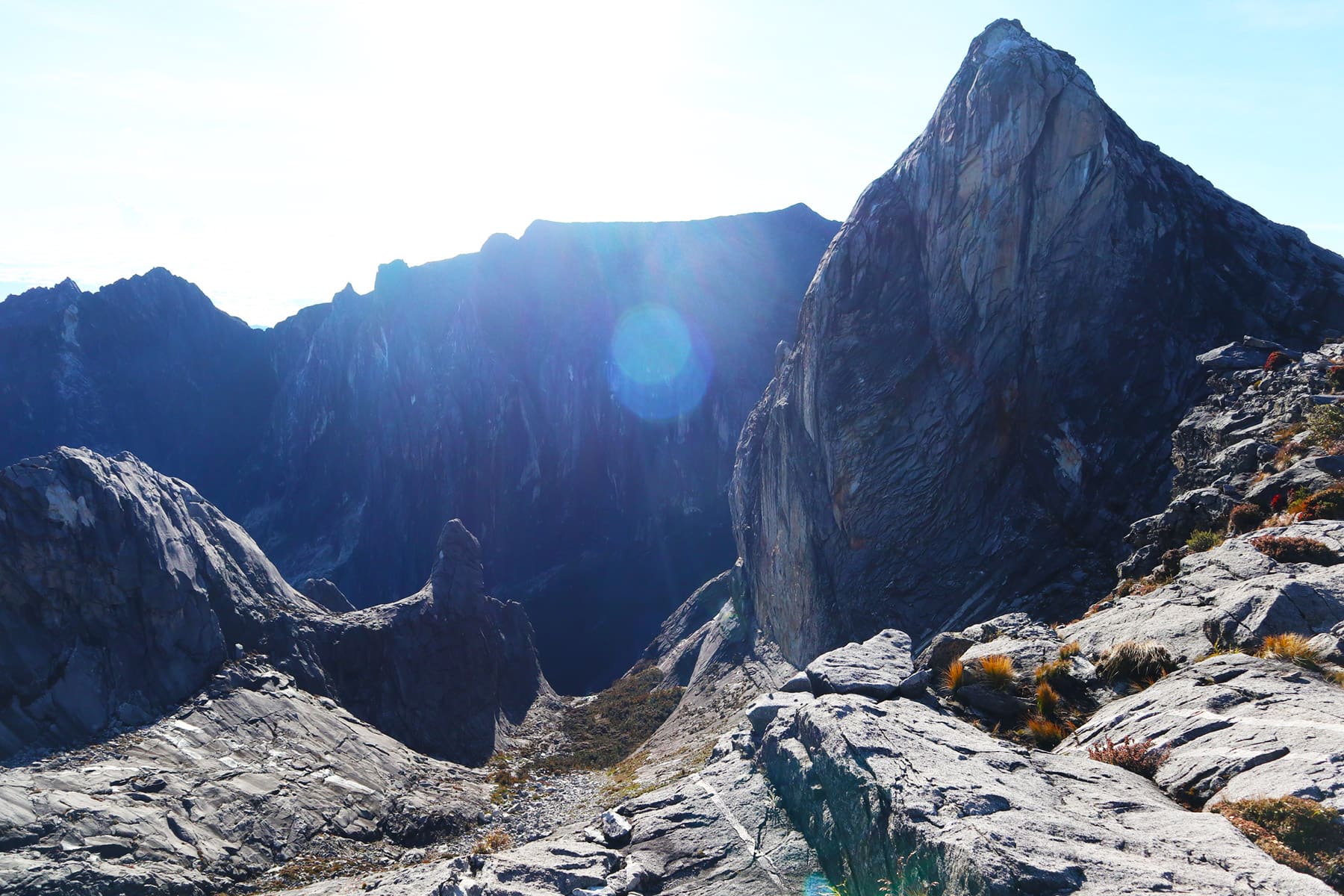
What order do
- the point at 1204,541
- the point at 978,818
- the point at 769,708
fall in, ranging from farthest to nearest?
the point at 1204,541 < the point at 769,708 < the point at 978,818

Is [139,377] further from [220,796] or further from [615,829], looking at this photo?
[615,829]

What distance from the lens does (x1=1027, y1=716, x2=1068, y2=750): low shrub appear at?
48.8 feet

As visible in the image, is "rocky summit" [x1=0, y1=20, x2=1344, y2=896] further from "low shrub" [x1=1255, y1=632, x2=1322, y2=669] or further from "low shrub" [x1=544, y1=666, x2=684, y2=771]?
"low shrub" [x1=544, y1=666, x2=684, y2=771]

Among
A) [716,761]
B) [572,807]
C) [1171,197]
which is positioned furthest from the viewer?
[572,807]

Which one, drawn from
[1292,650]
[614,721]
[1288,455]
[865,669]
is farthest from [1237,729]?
[614,721]

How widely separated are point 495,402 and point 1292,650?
115 m

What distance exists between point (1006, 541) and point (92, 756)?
38.9 m

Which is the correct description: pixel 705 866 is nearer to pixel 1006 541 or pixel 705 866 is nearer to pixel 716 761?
pixel 716 761

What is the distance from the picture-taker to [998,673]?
17078 millimetres

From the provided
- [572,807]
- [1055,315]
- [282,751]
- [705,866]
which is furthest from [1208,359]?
[282,751]

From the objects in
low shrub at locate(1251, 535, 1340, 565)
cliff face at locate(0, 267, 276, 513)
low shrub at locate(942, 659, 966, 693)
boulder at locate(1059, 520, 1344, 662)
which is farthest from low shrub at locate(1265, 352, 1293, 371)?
cliff face at locate(0, 267, 276, 513)

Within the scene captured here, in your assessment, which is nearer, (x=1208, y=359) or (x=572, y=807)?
(x=1208, y=359)

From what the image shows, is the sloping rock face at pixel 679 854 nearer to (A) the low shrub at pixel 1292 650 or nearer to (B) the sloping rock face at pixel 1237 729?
(B) the sloping rock face at pixel 1237 729

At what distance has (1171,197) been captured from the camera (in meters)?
38.7
